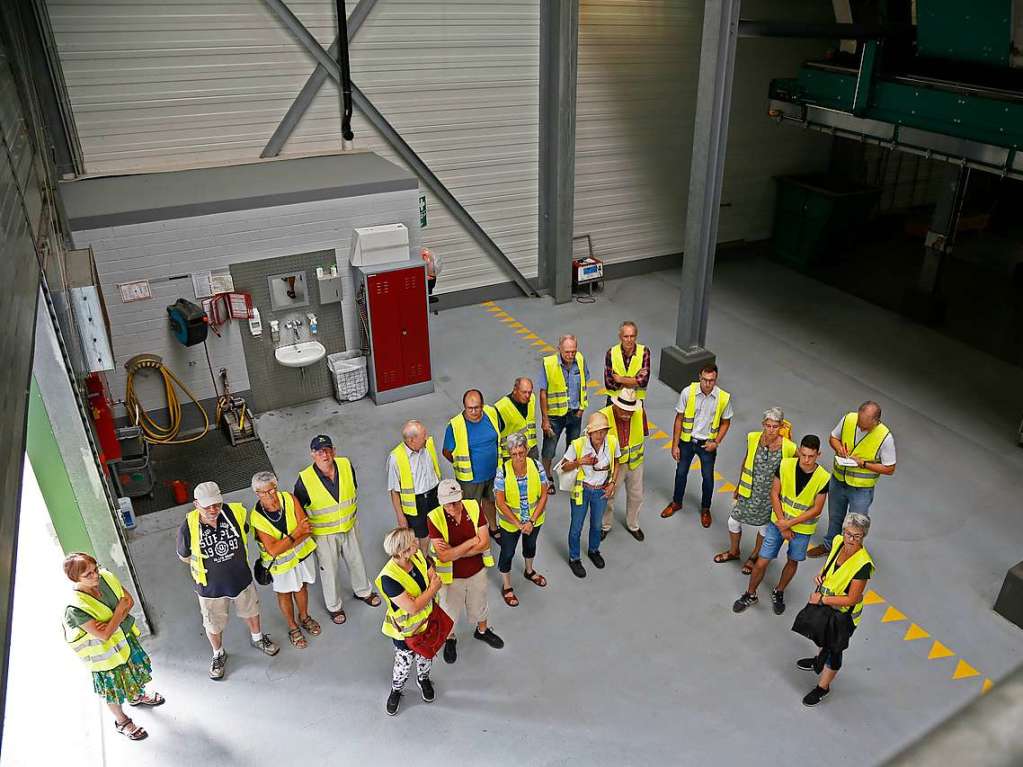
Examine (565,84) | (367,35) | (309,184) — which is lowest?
(309,184)

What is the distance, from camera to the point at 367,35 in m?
11.1

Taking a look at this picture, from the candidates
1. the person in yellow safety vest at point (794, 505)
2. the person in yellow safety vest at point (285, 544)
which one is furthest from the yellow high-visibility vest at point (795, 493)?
the person in yellow safety vest at point (285, 544)

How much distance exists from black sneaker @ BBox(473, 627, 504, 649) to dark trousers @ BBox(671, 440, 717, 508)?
2.54 meters

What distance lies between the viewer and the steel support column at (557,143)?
1194 cm

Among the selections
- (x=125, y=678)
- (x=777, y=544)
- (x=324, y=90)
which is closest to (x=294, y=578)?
(x=125, y=678)

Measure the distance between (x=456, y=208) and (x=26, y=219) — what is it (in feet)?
26.1

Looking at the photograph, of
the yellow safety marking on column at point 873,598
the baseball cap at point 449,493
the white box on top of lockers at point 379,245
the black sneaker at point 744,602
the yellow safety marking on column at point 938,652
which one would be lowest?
the yellow safety marking on column at point 873,598

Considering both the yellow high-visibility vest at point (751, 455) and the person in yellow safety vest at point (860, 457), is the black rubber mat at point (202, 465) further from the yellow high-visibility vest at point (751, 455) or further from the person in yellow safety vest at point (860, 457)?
the person in yellow safety vest at point (860, 457)

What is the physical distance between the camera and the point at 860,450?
22.6 feet

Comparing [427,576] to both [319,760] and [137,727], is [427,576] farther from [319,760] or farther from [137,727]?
[137,727]

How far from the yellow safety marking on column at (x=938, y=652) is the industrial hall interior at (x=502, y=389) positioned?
71 mm

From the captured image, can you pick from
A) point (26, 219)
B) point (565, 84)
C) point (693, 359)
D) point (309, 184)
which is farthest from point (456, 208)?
point (26, 219)

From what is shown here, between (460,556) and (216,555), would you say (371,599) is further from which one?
(216,555)

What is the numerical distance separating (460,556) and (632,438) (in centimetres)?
215
